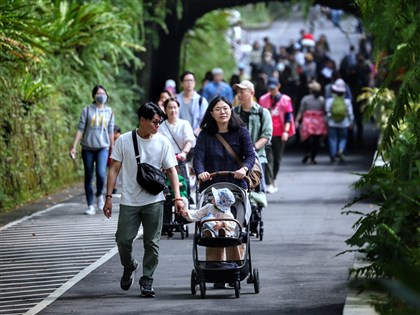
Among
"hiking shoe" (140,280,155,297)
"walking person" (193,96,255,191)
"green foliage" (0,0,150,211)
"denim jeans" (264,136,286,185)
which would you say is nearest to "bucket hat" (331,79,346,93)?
"green foliage" (0,0,150,211)

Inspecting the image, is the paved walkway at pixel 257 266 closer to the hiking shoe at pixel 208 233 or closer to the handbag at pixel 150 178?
the hiking shoe at pixel 208 233

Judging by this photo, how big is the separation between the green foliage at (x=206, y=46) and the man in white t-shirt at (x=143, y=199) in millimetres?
23892

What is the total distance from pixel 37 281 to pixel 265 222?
18.2ft

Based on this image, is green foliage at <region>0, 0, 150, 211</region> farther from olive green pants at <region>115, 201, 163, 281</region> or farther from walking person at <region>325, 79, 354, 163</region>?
olive green pants at <region>115, 201, 163, 281</region>

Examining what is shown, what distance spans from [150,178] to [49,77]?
443 inches

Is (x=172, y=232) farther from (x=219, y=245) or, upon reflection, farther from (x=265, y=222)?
(x=219, y=245)

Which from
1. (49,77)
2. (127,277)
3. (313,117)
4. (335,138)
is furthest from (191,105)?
(335,138)

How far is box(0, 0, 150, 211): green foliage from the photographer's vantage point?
18.7 meters

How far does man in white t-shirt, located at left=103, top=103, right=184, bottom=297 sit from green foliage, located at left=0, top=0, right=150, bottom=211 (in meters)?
5.92

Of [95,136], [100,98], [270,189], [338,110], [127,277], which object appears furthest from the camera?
[338,110]

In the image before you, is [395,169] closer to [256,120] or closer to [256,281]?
[256,281]

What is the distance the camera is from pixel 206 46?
38.7 m

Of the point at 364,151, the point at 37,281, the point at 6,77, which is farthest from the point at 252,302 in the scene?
the point at 364,151

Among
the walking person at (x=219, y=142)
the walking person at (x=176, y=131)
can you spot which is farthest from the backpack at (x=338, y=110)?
the walking person at (x=219, y=142)
